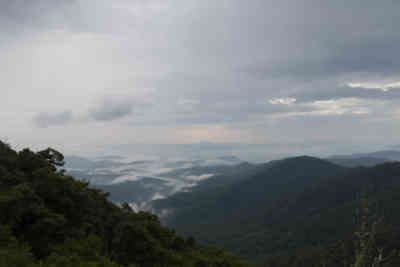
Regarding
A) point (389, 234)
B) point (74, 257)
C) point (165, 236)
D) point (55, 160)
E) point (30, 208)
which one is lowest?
point (389, 234)

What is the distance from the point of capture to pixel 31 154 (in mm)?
27016

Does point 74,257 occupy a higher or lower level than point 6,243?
lower

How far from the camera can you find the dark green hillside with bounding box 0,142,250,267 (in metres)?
16.0

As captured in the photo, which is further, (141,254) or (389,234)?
(389,234)

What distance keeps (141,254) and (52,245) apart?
680 cm

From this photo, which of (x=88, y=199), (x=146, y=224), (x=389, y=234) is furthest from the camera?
(x=389, y=234)

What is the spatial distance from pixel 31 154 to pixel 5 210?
11.0 meters

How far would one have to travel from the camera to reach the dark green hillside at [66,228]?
1600cm

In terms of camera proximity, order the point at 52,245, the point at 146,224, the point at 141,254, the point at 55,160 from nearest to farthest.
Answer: the point at 52,245
the point at 141,254
the point at 146,224
the point at 55,160

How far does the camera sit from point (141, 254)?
21.8 meters

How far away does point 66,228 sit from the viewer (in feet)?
62.6

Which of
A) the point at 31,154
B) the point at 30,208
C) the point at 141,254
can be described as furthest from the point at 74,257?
the point at 31,154

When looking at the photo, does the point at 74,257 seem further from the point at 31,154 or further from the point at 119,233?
the point at 31,154

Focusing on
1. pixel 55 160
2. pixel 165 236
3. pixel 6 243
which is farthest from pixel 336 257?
pixel 6 243
